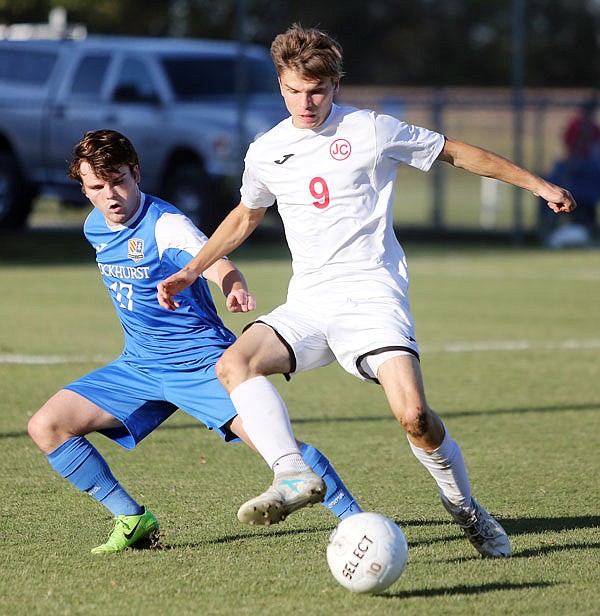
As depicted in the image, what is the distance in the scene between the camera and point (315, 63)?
4.30m

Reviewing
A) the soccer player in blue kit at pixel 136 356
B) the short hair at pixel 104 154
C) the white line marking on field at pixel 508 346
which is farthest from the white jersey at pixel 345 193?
the white line marking on field at pixel 508 346

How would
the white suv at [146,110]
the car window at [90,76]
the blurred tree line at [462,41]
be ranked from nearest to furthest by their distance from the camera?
the white suv at [146,110] → the car window at [90,76] → the blurred tree line at [462,41]

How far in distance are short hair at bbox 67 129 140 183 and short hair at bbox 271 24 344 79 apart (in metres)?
0.67

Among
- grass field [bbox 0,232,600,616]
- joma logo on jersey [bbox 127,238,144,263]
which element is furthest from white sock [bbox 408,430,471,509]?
joma logo on jersey [bbox 127,238,144,263]

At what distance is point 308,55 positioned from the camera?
14.1 feet

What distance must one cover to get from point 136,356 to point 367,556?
4.37 feet

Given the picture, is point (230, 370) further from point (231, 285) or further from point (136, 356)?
point (136, 356)

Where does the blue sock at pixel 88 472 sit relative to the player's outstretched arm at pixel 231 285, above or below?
below

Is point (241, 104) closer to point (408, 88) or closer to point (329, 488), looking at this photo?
point (329, 488)

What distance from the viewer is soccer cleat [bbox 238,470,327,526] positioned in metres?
3.80

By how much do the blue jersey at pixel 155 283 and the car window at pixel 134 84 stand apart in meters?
12.7

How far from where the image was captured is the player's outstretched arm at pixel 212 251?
175 inches

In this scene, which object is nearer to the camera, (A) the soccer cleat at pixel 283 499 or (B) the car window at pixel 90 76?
(A) the soccer cleat at pixel 283 499

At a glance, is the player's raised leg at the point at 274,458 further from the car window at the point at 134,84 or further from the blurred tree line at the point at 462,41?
the blurred tree line at the point at 462,41
